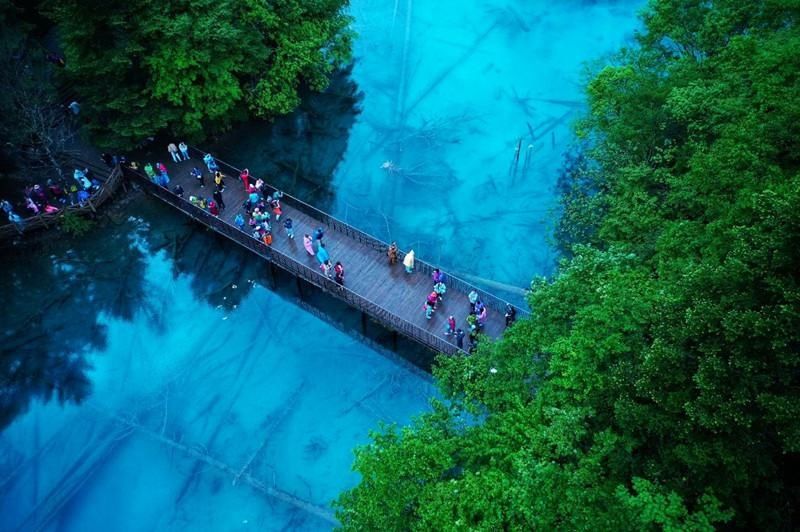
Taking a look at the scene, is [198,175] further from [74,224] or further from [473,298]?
[473,298]

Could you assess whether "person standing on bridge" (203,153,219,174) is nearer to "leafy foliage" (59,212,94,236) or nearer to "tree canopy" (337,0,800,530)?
"leafy foliage" (59,212,94,236)

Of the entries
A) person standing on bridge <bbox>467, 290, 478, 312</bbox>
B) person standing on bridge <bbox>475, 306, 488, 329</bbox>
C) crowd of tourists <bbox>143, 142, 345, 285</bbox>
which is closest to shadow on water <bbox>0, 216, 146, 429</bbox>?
crowd of tourists <bbox>143, 142, 345, 285</bbox>

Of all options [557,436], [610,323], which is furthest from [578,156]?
[557,436]

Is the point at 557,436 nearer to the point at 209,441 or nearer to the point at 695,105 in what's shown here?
the point at 695,105

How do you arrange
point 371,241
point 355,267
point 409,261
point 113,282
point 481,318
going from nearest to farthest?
point 481,318 < point 409,261 < point 355,267 < point 371,241 < point 113,282

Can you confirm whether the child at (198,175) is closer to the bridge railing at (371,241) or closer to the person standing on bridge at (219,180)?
the person standing on bridge at (219,180)

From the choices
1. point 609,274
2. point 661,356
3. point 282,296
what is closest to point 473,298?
point 609,274
